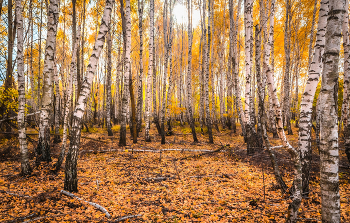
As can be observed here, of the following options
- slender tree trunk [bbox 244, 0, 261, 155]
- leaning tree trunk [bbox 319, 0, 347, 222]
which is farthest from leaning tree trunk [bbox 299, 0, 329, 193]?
slender tree trunk [bbox 244, 0, 261, 155]

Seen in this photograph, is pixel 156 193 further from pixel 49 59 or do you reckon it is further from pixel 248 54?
pixel 248 54

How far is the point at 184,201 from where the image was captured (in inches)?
151

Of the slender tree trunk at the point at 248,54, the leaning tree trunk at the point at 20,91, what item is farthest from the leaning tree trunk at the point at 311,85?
the leaning tree trunk at the point at 20,91

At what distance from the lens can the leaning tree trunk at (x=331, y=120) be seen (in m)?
1.93

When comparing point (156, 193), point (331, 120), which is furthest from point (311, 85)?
point (156, 193)

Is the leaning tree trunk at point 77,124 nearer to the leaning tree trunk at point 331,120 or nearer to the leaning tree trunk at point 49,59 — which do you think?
the leaning tree trunk at point 49,59

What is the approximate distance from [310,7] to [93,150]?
1751 cm

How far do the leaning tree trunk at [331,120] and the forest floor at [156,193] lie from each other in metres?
0.71

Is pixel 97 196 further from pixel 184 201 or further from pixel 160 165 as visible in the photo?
pixel 160 165

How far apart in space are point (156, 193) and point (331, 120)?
3757 millimetres

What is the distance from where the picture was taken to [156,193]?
4230mm

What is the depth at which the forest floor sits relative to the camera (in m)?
3.19

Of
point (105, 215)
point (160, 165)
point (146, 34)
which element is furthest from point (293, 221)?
point (146, 34)

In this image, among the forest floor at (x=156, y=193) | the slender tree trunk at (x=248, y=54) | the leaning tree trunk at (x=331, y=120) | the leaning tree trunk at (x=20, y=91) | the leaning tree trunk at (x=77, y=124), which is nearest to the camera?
the leaning tree trunk at (x=331, y=120)
